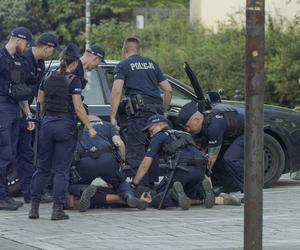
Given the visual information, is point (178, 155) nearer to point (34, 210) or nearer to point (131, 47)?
point (131, 47)

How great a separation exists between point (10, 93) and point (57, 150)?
1082mm

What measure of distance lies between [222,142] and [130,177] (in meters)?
1.18

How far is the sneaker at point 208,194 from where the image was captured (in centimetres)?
1012

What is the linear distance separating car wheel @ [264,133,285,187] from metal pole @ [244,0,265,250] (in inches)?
209

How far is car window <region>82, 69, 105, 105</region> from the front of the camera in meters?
11.6

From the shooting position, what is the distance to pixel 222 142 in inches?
427

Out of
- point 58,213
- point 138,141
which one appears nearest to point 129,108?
point 138,141

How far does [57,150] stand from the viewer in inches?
368

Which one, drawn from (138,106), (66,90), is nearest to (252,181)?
(66,90)

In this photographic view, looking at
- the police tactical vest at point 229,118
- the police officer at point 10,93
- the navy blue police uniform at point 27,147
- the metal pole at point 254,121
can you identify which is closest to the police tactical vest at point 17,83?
the police officer at point 10,93

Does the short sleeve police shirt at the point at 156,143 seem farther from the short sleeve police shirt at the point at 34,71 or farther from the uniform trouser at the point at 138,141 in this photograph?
the short sleeve police shirt at the point at 34,71

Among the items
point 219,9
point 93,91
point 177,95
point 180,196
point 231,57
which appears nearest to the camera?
point 180,196

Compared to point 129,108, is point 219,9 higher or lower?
higher

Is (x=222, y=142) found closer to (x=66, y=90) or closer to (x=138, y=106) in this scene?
(x=138, y=106)
